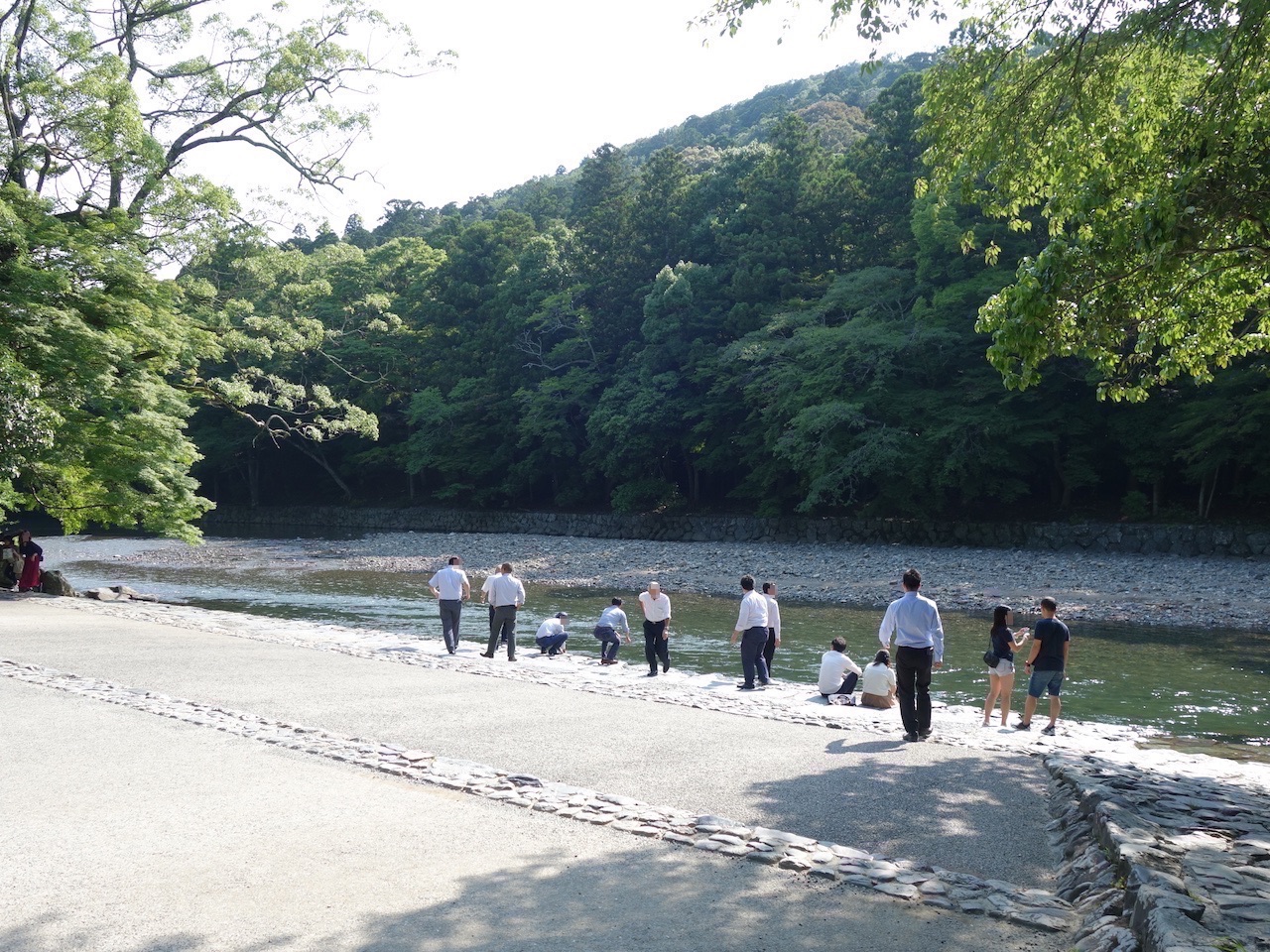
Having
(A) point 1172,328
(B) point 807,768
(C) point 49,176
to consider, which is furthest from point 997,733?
(C) point 49,176

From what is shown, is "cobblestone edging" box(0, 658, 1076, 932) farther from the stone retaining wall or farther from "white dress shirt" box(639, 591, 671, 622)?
the stone retaining wall

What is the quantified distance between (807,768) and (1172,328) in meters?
5.06

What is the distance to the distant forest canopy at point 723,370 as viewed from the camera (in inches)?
1237

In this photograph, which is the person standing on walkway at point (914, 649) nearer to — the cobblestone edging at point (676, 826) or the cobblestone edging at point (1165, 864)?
the cobblestone edging at point (1165, 864)

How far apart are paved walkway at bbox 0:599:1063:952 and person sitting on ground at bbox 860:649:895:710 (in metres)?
2.76

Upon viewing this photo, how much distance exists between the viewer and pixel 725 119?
108 m

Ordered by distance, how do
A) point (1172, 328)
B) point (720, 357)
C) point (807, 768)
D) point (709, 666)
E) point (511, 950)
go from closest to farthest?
point (511, 950), point (807, 768), point (1172, 328), point (709, 666), point (720, 357)

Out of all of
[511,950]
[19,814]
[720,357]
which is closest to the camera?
[511,950]

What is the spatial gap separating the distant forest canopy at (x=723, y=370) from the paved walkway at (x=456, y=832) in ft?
44.8

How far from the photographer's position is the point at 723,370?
40062mm

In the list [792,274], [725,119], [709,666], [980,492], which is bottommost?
[709,666]

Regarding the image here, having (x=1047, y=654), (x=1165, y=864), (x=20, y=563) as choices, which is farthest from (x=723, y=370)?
(x=1165, y=864)

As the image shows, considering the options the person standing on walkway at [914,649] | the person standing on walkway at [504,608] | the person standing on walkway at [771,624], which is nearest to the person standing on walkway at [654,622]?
the person standing on walkway at [771,624]

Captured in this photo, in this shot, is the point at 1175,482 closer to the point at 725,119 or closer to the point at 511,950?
the point at 511,950
